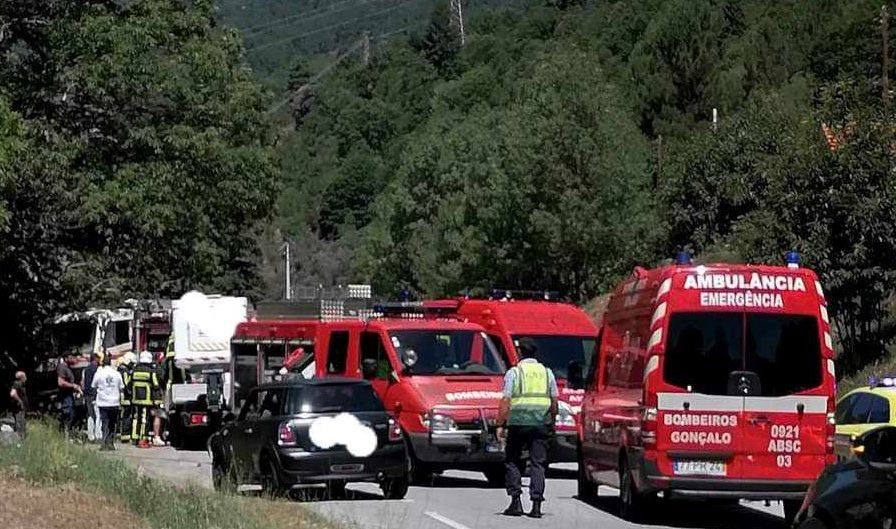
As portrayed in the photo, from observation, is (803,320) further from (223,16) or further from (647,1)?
(647,1)

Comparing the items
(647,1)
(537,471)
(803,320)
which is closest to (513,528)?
(537,471)

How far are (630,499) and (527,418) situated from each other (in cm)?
144

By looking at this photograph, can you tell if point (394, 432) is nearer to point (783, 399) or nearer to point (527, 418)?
point (527, 418)

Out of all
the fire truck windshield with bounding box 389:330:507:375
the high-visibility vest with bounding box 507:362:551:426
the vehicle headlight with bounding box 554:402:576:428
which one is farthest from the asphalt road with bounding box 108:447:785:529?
the fire truck windshield with bounding box 389:330:507:375

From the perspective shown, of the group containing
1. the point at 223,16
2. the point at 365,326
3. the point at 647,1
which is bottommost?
the point at 365,326

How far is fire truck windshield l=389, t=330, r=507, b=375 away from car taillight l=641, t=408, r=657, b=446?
6.36m

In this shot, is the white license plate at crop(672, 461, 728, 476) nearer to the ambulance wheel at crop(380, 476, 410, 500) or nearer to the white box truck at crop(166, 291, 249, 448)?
the ambulance wheel at crop(380, 476, 410, 500)

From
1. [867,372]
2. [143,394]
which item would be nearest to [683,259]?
[143,394]

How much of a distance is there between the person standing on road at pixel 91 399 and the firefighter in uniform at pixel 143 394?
93 cm

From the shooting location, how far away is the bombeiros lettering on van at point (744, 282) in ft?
52.8

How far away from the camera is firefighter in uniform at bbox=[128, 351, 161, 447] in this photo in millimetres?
32688

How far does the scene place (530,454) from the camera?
17.5 m

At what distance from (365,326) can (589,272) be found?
38.6m

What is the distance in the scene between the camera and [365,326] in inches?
912
